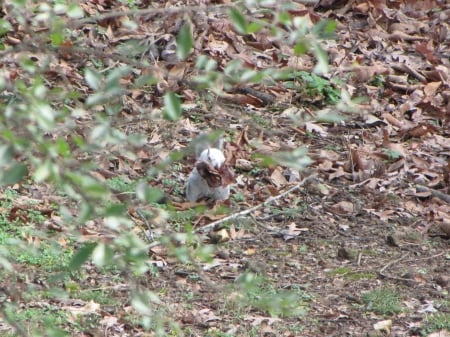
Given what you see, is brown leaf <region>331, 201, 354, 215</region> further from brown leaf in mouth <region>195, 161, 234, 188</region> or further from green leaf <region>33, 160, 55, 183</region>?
green leaf <region>33, 160, 55, 183</region>

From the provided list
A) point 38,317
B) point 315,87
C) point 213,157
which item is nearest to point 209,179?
point 213,157

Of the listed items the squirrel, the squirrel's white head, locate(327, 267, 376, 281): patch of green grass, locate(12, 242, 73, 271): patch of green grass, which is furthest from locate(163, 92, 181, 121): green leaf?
the squirrel's white head

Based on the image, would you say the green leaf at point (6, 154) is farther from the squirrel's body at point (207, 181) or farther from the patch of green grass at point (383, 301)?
the squirrel's body at point (207, 181)

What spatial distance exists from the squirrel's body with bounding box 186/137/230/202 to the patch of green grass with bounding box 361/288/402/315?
1314mm

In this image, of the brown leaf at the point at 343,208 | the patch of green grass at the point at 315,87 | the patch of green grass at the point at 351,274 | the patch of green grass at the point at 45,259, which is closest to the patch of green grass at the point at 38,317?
the patch of green grass at the point at 45,259

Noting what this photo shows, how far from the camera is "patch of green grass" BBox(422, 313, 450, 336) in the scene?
488 cm

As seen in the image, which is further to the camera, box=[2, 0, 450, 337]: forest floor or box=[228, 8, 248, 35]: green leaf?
box=[2, 0, 450, 337]: forest floor

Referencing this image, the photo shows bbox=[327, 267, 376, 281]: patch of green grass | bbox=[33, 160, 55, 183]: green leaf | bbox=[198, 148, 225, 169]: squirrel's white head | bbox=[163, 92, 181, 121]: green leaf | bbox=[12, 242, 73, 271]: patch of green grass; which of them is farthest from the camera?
bbox=[198, 148, 225, 169]: squirrel's white head

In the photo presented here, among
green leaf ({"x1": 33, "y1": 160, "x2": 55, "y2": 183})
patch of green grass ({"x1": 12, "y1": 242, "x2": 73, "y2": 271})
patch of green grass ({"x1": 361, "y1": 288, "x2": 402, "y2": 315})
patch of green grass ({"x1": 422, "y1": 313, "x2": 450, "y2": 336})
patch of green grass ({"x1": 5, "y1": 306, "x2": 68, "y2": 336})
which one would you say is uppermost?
green leaf ({"x1": 33, "y1": 160, "x2": 55, "y2": 183})

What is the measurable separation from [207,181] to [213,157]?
0.71ft

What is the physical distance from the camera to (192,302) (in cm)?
504

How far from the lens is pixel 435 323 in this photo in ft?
16.1

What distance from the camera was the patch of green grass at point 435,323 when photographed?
192 inches

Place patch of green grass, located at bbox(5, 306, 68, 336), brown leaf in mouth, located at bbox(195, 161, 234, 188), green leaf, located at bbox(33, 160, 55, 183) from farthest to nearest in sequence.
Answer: brown leaf in mouth, located at bbox(195, 161, 234, 188) → patch of green grass, located at bbox(5, 306, 68, 336) → green leaf, located at bbox(33, 160, 55, 183)
